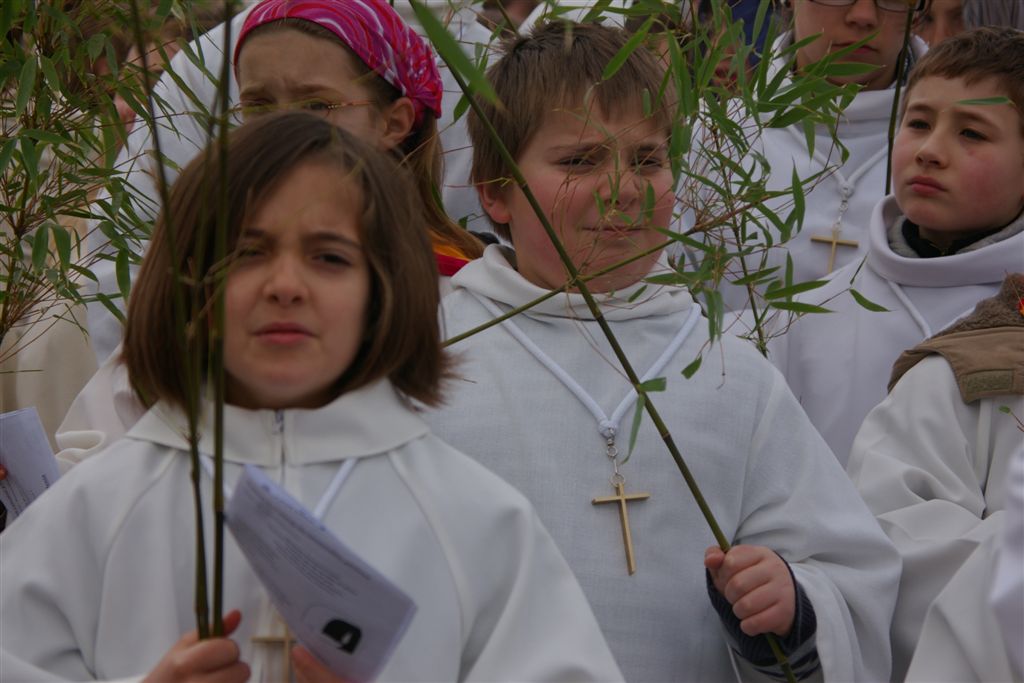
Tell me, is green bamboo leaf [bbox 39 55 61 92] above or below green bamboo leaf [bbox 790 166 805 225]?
above

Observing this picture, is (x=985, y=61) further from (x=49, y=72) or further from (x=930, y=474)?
(x=49, y=72)

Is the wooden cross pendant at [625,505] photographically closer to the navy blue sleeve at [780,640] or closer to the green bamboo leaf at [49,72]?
the navy blue sleeve at [780,640]

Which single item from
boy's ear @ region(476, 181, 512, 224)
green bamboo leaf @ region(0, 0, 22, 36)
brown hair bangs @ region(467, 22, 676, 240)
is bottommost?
boy's ear @ region(476, 181, 512, 224)

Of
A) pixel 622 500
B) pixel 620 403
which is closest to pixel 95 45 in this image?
pixel 620 403

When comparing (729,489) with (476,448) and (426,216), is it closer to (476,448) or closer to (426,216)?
(476,448)

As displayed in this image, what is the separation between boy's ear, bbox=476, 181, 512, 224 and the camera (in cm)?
358

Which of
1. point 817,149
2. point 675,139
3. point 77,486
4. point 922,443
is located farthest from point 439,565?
point 817,149

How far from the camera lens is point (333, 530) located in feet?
8.25

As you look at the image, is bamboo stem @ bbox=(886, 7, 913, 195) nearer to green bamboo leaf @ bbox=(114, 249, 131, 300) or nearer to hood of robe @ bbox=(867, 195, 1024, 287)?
hood of robe @ bbox=(867, 195, 1024, 287)

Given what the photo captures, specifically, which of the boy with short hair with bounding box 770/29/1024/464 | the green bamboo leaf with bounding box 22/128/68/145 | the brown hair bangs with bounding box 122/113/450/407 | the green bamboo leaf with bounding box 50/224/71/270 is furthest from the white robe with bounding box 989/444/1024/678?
the green bamboo leaf with bounding box 22/128/68/145

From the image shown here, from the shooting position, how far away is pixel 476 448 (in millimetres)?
3215

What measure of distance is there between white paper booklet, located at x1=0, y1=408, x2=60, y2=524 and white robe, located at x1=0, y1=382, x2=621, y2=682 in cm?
70

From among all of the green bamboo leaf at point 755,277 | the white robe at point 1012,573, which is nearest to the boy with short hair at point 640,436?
the green bamboo leaf at point 755,277

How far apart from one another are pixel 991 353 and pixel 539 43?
4.12 feet
